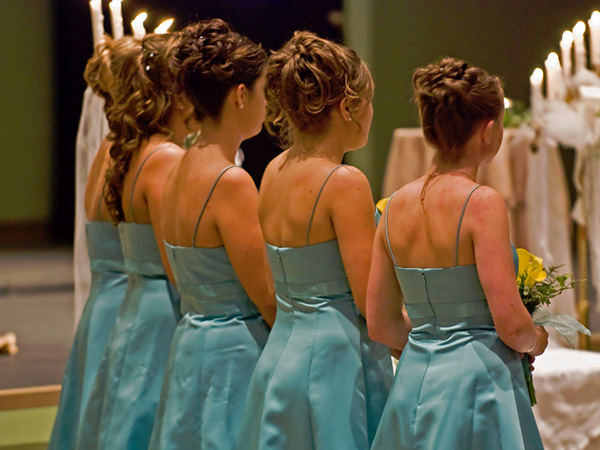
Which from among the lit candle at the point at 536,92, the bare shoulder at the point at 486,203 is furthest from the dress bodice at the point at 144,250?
the lit candle at the point at 536,92

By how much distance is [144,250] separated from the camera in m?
3.04

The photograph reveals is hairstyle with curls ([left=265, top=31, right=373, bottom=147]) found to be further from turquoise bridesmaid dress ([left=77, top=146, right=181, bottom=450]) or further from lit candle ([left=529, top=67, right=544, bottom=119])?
lit candle ([left=529, top=67, right=544, bottom=119])

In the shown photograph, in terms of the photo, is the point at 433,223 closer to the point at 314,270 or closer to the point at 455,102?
the point at 455,102

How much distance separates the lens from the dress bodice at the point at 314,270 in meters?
2.32

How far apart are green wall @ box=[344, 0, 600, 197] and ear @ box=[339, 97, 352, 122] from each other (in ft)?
19.8

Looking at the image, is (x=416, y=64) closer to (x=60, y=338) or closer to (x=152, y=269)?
(x=60, y=338)

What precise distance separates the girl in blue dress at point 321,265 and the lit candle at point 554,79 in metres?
1.87

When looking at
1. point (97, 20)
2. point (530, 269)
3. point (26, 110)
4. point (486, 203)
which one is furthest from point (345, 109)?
point (26, 110)

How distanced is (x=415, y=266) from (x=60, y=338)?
5070 mm

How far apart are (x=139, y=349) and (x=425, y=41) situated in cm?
642

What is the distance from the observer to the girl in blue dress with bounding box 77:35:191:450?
9.68ft

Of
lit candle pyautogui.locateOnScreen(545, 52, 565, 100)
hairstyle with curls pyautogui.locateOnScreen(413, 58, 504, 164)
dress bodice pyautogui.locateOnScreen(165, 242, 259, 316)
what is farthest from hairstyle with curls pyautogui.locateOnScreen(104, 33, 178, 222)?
lit candle pyautogui.locateOnScreen(545, 52, 565, 100)

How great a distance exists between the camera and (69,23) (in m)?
8.88

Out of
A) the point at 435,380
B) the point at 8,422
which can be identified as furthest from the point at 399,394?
the point at 8,422
